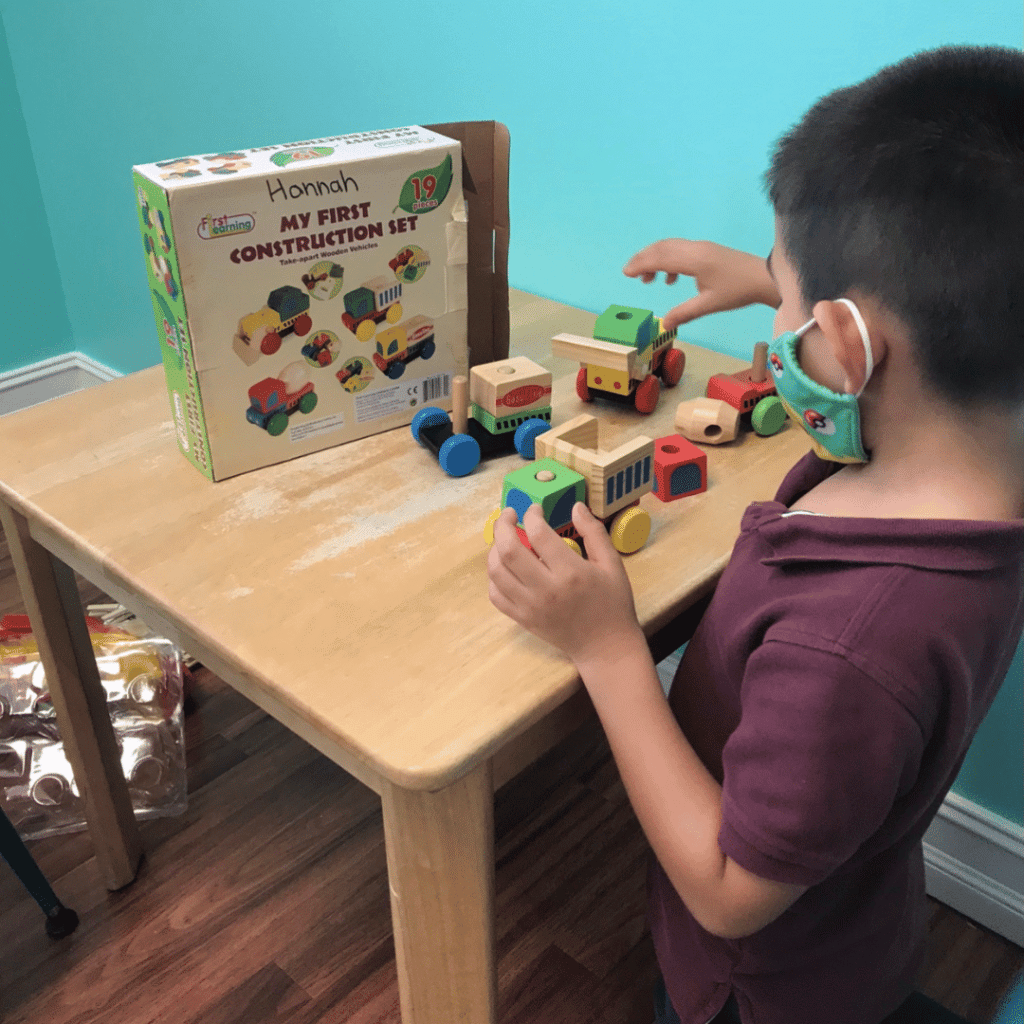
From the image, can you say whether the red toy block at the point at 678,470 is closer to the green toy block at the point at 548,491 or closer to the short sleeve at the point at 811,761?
the green toy block at the point at 548,491

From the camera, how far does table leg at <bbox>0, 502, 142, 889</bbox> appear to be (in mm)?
976

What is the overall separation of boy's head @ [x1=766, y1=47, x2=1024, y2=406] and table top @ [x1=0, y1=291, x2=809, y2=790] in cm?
28

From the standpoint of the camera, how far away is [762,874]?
53 cm

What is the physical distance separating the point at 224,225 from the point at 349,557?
28cm

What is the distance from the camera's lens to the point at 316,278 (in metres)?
0.83

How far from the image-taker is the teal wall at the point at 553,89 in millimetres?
1026

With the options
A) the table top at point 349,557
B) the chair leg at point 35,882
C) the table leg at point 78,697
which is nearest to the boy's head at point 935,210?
the table top at point 349,557

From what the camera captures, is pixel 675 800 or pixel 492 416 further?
pixel 492 416

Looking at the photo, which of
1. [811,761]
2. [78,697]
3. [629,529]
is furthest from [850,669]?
[78,697]

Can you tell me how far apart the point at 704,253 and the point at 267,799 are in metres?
0.95

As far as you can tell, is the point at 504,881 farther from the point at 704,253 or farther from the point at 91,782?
the point at 704,253

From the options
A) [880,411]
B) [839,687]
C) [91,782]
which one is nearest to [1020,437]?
[880,411]

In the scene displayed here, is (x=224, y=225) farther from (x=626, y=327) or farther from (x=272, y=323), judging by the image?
(x=626, y=327)

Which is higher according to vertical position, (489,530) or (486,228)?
(486,228)
